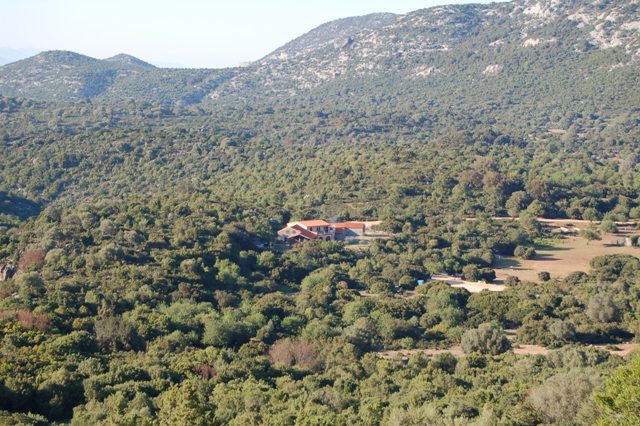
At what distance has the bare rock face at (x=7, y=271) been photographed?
33047mm

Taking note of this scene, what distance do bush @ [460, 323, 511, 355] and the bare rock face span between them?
2084 centimetres

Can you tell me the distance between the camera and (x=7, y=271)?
1324 inches

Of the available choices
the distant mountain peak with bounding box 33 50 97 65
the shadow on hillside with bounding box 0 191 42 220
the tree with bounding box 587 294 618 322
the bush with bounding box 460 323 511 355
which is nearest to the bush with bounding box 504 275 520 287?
the tree with bounding box 587 294 618 322

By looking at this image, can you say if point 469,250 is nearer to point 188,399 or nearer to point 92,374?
point 92,374

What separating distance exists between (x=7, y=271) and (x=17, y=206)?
86.3 feet

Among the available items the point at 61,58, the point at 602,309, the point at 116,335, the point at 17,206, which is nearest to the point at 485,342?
the point at 602,309

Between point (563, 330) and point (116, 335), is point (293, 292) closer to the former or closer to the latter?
point (116, 335)

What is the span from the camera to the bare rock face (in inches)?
1301

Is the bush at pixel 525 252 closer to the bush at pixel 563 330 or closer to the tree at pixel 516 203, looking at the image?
the tree at pixel 516 203

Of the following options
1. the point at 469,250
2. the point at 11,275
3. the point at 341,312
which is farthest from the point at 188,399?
the point at 469,250

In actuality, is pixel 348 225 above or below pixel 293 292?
above

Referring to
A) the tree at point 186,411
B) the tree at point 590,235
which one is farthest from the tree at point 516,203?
the tree at point 186,411

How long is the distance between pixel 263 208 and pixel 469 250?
16.7m

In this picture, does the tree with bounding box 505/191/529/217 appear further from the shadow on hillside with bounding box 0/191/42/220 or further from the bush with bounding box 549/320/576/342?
the shadow on hillside with bounding box 0/191/42/220
